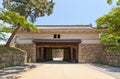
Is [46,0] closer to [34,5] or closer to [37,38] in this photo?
[34,5]

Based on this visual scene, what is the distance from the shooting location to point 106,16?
95.0 feet

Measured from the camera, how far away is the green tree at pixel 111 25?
2776cm

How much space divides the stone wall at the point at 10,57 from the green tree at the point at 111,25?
932 cm

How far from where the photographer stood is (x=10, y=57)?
84.3ft

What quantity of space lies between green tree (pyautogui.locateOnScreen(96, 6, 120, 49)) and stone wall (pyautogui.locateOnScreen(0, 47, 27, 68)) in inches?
367

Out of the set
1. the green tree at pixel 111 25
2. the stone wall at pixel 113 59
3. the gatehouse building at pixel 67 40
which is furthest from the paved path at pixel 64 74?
the gatehouse building at pixel 67 40

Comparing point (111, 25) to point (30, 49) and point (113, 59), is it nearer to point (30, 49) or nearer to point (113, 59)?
point (113, 59)

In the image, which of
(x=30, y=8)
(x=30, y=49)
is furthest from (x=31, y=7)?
(x=30, y=49)

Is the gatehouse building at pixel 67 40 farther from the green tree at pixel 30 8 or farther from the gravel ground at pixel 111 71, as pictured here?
the gravel ground at pixel 111 71

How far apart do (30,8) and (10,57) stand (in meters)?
8.13

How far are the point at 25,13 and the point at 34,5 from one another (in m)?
1.39

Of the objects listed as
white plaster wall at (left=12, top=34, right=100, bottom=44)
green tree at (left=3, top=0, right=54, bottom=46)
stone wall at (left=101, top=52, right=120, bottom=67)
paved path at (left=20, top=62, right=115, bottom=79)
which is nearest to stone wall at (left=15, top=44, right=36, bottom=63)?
white plaster wall at (left=12, top=34, right=100, bottom=44)

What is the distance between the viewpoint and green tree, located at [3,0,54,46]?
101 ft

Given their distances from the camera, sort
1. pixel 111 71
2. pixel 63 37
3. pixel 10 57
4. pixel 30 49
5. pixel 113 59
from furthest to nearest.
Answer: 1. pixel 63 37
2. pixel 30 49
3. pixel 113 59
4. pixel 10 57
5. pixel 111 71
